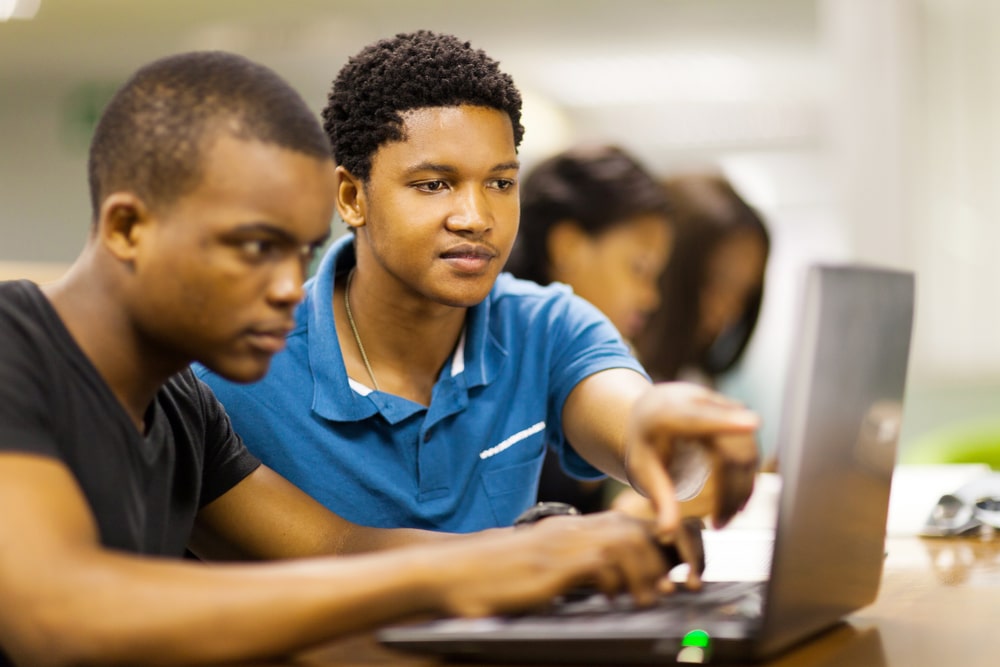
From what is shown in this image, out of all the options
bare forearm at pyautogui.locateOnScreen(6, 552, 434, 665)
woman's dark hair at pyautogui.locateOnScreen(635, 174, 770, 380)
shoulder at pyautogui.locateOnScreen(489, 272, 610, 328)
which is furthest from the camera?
woman's dark hair at pyautogui.locateOnScreen(635, 174, 770, 380)

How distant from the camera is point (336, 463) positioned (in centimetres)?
132

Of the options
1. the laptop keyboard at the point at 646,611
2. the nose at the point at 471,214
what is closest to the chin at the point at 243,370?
the laptop keyboard at the point at 646,611

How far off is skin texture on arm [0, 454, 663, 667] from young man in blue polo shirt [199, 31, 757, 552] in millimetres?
564

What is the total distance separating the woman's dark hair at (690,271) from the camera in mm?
2961

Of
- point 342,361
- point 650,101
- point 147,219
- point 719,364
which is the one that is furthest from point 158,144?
point 650,101

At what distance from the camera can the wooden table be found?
770 millimetres

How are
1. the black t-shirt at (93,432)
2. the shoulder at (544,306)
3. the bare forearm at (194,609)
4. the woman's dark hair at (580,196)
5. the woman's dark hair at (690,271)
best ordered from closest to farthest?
the bare forearm at (194,609) → the black t-shirt at (93,432) → the shoulder at (544,306) → the woman's dark hair at (580,196) → the woman's dark hair at (690,271)

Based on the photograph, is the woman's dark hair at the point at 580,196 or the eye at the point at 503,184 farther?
the woman's dark hair at the point at 580,196

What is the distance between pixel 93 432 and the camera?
823 mm

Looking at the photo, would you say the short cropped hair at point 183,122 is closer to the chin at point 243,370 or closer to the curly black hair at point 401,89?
the chin at point 243,370

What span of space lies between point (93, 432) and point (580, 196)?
5.77 ft

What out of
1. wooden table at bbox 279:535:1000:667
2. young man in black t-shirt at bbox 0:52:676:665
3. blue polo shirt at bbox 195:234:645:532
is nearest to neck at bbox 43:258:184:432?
young man in black t-shirt at bbox 0:52:676:665

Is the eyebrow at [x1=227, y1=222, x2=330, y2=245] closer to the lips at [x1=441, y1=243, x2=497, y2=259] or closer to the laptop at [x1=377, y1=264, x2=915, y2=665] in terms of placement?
the laptop at [x1=377, y1=264, x2=915, y2=665]

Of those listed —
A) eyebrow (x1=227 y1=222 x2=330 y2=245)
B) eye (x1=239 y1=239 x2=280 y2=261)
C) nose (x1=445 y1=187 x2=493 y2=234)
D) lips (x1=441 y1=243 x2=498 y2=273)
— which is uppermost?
nose (x1=445 y1=187 x2=493 y2=234)
